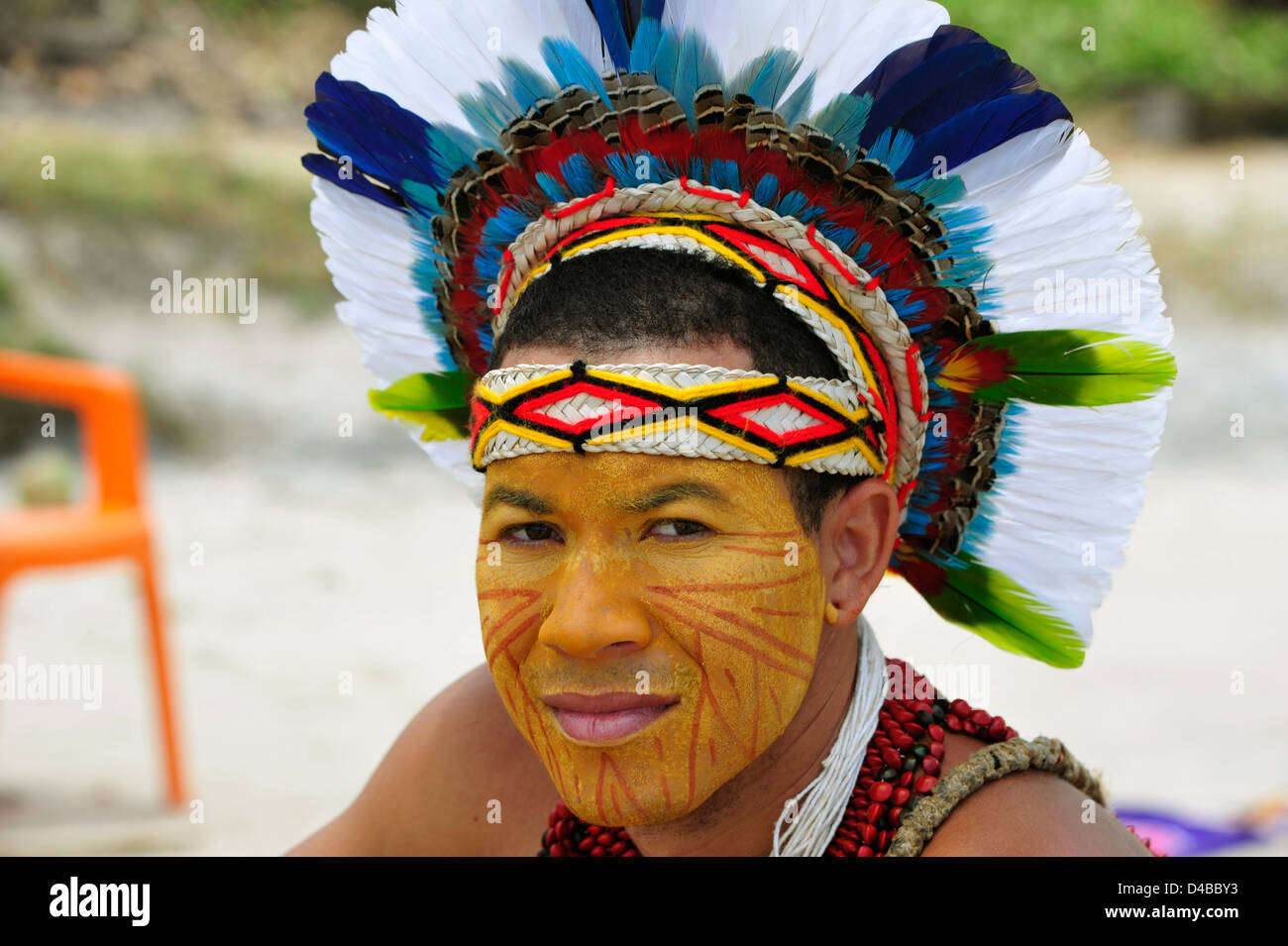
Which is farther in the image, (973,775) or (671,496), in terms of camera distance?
(973,775)

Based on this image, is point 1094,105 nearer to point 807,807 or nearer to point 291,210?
point 291,210

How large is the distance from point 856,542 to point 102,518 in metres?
4.38

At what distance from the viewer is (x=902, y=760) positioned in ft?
7.16

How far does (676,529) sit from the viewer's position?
1.98 m

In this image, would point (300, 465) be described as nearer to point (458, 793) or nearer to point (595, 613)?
point (458, 793)

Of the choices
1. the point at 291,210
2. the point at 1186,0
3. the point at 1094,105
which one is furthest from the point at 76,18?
the point at 1186,0

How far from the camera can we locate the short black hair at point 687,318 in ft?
6.61

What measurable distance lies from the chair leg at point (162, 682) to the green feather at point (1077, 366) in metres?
4.31

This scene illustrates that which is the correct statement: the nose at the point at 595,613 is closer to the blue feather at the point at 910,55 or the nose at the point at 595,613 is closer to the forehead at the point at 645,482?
the forehead at the point at 645,482

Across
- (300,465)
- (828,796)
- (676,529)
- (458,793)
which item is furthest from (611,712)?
(300,465)

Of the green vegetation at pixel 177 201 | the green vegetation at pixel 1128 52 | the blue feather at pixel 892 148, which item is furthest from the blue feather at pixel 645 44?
the green vegetation at pixel 1128 52

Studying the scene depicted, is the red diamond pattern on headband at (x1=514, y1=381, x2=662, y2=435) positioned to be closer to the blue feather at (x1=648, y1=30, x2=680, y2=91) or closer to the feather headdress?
the feather headdress

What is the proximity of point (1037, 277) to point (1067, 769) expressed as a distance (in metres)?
0.79

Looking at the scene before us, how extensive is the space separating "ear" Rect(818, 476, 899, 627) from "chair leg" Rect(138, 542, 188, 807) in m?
4.24
